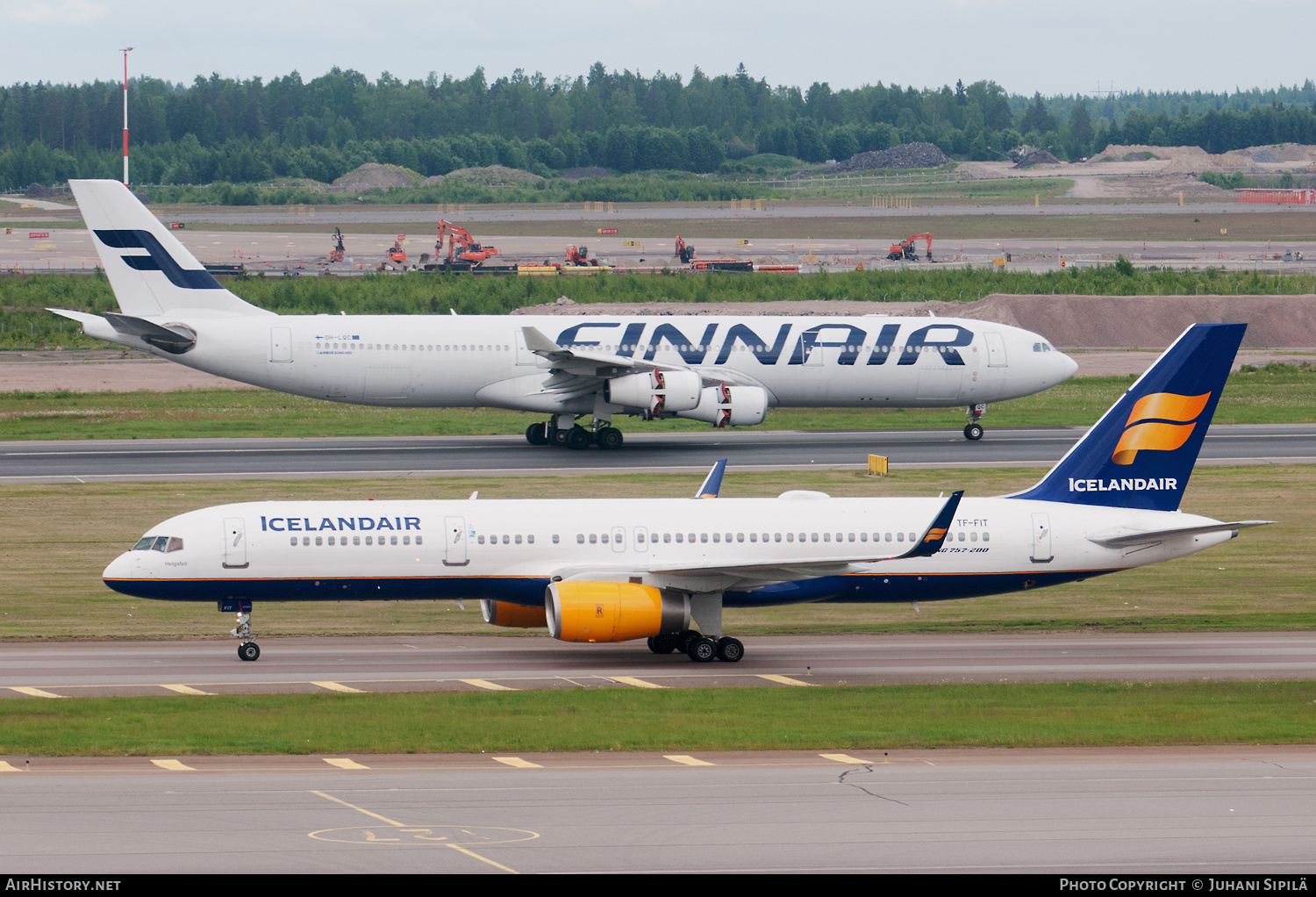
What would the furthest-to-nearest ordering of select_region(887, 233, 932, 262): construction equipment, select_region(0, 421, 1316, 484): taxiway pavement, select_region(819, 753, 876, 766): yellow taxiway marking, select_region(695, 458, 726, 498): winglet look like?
select_region(887, 233, 932, 262): construction equipment → select_region(0, 421, 1316, 484): taxiway pavement → select_region(695, 458, 726, 498): winglet → select_region(819, 753, 876, 766): yellow taxiway marking

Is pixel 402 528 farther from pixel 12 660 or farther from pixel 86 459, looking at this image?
pixel 86 459

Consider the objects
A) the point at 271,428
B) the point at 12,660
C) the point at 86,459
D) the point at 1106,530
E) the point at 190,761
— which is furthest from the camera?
the point at 271,428

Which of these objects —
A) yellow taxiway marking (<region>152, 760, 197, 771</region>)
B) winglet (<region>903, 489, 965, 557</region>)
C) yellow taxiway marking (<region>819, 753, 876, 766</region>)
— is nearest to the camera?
yellow taxiway marking (<region>152, 760, 197, 771</region>)

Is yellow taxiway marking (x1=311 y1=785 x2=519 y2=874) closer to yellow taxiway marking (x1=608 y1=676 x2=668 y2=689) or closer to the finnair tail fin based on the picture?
yellow taxiway marking (x1=608 y1=676 x2=668 y2=689)

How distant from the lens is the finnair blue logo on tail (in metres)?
60.4

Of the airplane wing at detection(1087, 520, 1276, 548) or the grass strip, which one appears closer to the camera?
the grass strip

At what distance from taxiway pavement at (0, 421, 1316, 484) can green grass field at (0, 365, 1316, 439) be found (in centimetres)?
212

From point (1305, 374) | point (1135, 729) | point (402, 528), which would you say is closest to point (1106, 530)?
point (1135, 729)

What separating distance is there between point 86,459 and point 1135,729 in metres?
43.2

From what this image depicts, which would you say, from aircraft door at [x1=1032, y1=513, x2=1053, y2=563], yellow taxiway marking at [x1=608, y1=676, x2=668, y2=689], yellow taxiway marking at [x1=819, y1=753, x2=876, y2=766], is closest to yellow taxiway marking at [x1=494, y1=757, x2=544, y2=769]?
yellow taxiway marking at [x1=819, y1=753, x2=876, y2=766]

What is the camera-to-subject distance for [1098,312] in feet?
332

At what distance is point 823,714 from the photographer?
28625mm

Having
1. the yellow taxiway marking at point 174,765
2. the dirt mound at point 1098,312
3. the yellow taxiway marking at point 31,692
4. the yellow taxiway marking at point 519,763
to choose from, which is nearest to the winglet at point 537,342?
the yellow taxiway marking at point 31,692

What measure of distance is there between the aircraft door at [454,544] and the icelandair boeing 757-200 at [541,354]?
2694 cm
